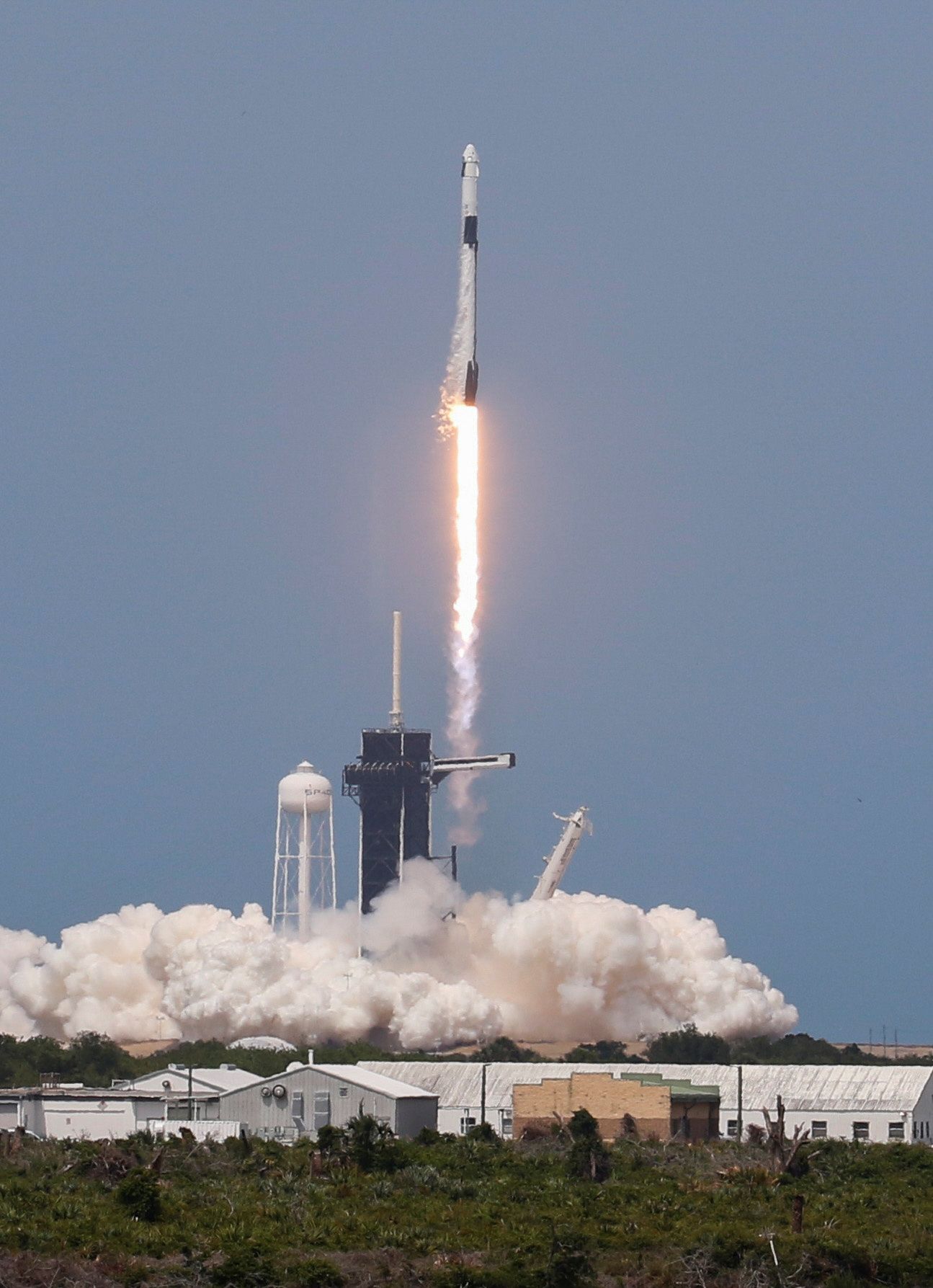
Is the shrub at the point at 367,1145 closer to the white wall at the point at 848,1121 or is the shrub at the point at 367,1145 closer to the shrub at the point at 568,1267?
the shrub at the point at 568,1267

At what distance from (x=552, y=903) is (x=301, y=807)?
13639 millimetres

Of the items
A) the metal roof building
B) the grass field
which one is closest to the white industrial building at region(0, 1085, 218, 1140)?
the metal roof building

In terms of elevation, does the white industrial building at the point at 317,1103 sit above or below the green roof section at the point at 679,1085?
below

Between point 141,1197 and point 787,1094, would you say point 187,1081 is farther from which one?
point 141,1197

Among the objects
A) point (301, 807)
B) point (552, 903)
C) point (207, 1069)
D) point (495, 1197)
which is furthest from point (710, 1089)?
point (301, 807)

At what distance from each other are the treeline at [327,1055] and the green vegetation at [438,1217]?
2894 centimetres

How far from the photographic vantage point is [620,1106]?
8431 centimetres

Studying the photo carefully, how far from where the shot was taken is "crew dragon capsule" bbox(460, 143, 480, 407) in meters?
111

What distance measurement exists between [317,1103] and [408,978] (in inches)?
1501

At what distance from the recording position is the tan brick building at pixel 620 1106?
83.2 metres

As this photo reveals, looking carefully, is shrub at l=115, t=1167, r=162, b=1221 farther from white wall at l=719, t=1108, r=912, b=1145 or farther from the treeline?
the treeline

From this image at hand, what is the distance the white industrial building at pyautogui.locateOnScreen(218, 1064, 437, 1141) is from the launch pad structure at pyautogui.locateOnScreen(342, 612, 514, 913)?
140 feet

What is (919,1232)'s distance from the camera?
61.2 m

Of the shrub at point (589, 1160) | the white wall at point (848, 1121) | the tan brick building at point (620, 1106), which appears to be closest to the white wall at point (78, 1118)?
the tan brick building at point (620, 1106)
